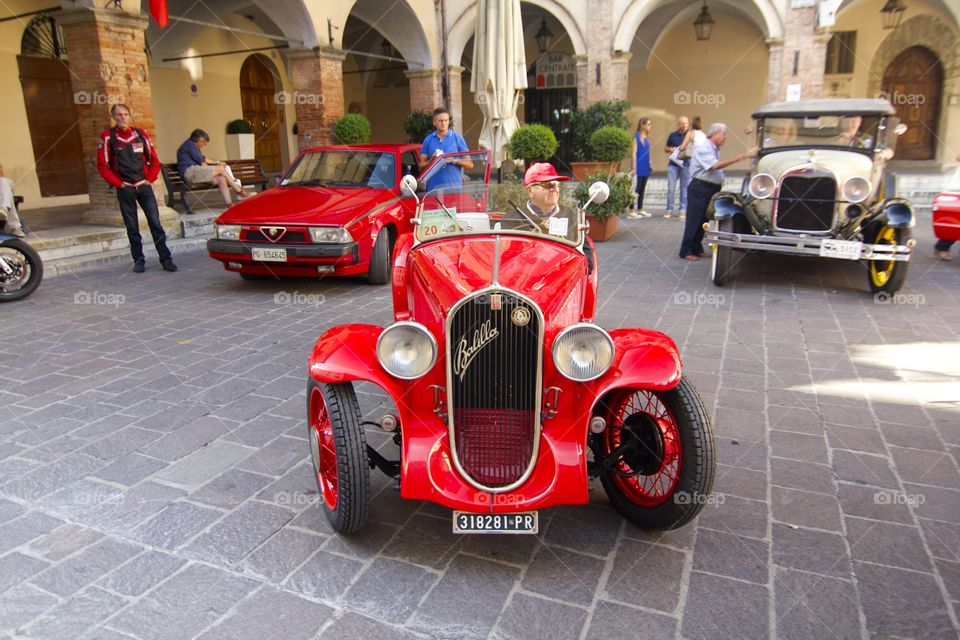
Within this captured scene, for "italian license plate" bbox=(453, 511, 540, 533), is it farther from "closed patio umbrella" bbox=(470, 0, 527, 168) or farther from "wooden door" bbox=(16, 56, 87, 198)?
"wooden door" bbox=(16, 56, 87, 198)

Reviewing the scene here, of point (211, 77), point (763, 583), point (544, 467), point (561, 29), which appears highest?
point (561, 29)

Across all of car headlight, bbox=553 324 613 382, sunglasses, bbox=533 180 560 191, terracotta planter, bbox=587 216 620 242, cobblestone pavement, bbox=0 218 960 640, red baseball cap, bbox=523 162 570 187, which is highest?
red baseball cap, bbox=523 162 570 187

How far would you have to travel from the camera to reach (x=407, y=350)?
2.72 meters

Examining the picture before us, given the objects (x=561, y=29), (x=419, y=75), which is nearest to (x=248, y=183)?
(x=419, y=75)

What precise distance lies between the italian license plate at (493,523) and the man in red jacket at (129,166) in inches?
278

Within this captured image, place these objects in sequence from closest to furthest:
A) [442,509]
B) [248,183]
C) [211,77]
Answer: [442,509] → [248,183] → [211,77]

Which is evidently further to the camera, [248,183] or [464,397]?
[248,183]

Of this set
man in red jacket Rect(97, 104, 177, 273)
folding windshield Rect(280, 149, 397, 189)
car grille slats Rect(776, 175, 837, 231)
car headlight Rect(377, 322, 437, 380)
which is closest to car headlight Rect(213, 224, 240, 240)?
folding windshield Rect(280, 149, 397, 189)

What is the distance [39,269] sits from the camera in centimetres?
713

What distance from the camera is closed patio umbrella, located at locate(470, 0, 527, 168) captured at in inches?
409

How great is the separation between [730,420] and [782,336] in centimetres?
194

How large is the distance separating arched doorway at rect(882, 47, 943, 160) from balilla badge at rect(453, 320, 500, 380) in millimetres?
18947

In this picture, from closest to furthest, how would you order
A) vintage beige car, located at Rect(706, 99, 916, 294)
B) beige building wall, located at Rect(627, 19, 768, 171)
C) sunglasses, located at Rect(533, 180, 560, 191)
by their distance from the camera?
sunglasses, located at Rect(533, 180, 560, 191)
vintage beige car, located at Rect(706, 99, 916, 294)
beige building wall, located at Rect(627, 19, 768, 171)

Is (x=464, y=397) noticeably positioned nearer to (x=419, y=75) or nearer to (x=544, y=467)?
(x=544, y=467)
